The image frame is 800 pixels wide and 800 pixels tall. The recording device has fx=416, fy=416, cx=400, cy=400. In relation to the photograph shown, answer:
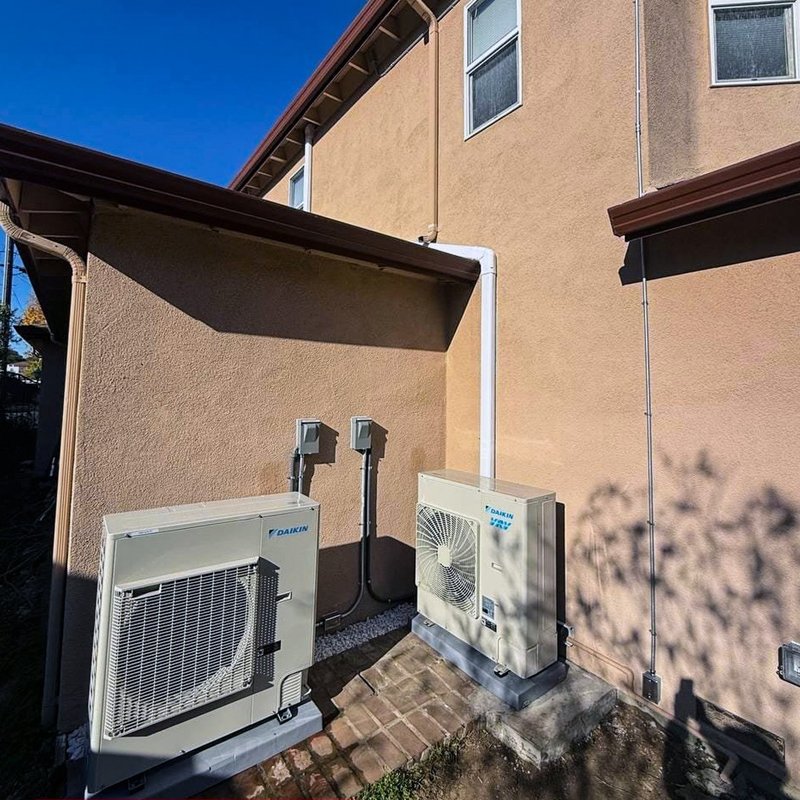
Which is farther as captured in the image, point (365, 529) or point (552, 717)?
point (365, 529)

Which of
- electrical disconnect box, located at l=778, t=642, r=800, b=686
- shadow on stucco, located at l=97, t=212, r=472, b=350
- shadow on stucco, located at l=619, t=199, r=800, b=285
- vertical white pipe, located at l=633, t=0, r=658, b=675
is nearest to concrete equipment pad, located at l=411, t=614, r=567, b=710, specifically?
vertical white pipe, located at l=633, t=0, r=658, b=675

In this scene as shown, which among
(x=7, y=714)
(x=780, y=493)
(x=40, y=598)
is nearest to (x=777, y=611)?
(x=780, y=493)

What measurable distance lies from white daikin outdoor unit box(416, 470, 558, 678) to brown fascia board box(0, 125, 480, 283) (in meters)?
1.91

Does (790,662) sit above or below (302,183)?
below

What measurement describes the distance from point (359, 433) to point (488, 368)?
1.28 metres

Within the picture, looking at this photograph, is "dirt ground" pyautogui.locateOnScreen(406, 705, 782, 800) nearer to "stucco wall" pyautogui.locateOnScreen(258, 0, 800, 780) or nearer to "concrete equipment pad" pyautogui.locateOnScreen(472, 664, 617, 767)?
"concrete equipment pad" pyautogui.locateOnScreen(472, 664, 617, 767)

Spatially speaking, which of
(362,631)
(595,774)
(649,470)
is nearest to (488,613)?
(595,774)

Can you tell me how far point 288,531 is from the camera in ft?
8.02

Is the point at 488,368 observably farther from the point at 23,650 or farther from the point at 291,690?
the point at 23,650

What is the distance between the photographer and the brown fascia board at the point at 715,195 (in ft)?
6.63

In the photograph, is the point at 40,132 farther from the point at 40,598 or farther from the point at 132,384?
the point at 40,598

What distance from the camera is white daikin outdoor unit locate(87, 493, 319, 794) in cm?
197

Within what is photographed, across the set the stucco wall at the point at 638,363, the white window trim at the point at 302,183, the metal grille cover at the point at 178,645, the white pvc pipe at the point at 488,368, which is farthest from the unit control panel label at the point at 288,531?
the white window trim at the point at 302,183

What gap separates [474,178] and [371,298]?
164cm
